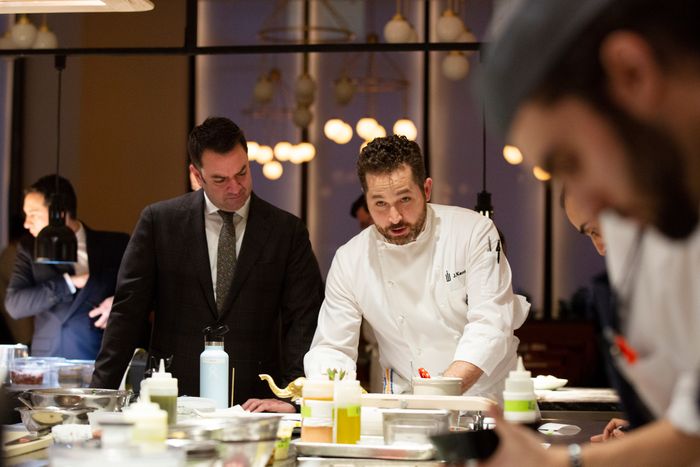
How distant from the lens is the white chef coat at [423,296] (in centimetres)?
343

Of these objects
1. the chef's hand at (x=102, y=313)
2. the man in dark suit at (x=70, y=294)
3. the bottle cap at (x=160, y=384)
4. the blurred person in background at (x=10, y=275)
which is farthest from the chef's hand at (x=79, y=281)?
the bottle cap at (x=160, y=384)

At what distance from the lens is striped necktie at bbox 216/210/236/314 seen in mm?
3775

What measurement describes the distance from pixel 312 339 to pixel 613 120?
285cm

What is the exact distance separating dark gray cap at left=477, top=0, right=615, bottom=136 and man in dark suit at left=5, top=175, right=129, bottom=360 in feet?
15.4

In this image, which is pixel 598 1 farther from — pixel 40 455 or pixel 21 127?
pixel 21 127

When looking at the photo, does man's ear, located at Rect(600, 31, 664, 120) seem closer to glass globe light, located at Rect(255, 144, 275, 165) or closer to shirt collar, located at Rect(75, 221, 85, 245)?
shirt collar, located at Rect(75, 221, 85, 245)

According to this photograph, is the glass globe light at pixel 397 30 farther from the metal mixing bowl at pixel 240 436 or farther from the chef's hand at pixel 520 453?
the chef's hand at pixel 520 453

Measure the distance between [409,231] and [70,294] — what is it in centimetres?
267

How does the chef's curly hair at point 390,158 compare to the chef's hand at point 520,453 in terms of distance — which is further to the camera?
the chef's curly hair at point 390,158

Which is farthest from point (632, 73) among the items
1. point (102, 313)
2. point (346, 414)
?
point (102, 313)

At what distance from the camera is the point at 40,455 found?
2299 millimetres

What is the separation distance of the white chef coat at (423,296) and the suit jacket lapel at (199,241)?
1.53 ft

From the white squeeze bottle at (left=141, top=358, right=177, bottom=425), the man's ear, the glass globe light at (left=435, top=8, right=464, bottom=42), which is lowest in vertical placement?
the white squeeze bottle at (left=141, top=358, right=177, bottom=425)

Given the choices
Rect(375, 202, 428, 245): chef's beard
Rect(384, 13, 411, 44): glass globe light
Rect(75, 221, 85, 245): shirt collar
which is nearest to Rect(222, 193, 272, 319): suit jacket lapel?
Rect(375, 202, 428, 245): chef's beard
